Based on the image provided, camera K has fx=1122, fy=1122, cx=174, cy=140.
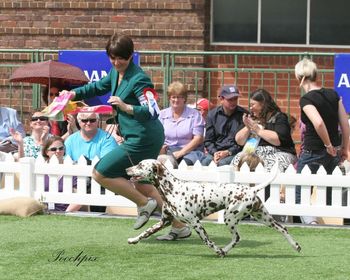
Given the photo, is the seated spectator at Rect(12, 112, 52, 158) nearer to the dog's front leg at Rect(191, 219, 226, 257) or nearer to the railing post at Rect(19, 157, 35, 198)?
the railing post at Rect(19, 157, 35, 198)

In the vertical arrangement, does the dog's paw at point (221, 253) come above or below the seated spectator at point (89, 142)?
below

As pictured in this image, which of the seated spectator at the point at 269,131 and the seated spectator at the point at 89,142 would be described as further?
the seated spectator at the point at 89,142

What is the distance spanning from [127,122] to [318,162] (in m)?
2.66

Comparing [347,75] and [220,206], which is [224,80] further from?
[220,206]

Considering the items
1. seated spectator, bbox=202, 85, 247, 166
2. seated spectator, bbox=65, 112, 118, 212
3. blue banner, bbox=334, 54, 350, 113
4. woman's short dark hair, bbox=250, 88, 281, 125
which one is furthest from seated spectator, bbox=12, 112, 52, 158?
blue banner, bbox=334, 54, 350, 113

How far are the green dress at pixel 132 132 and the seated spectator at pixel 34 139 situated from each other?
3.46 m

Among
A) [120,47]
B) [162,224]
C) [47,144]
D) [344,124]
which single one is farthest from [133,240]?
[47,144]

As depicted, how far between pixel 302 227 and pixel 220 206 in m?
2.21

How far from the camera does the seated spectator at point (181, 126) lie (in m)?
13.4

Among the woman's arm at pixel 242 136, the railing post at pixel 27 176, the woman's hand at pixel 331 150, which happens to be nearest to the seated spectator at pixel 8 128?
the railing post at pixel 27 176

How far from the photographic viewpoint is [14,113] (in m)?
14.2

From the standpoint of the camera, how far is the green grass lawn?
8.33m

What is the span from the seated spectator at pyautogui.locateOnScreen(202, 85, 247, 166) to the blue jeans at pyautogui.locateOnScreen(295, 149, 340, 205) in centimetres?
159

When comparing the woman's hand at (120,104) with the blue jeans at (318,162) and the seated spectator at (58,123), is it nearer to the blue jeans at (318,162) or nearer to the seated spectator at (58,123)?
the blue jeans at (318,162)
